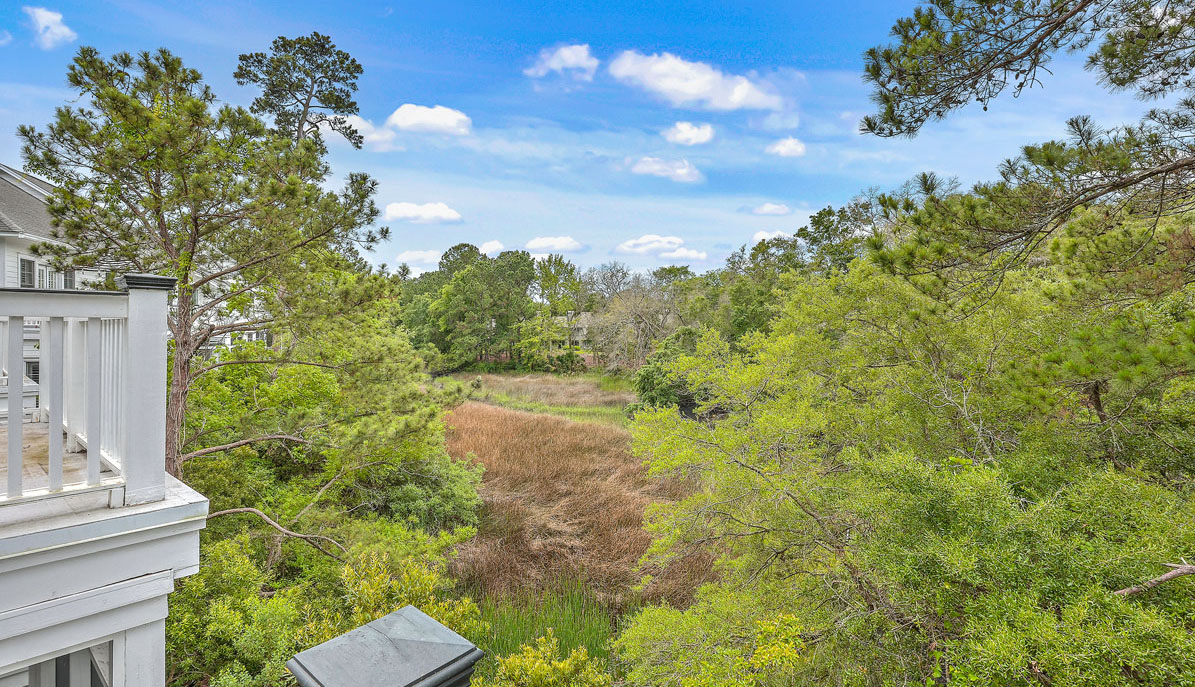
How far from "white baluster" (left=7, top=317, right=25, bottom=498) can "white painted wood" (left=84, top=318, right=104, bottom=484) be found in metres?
0.17

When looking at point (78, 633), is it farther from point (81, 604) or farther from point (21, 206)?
point (21, 206)

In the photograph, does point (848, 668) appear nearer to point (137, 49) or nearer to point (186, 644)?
point (186, 644)

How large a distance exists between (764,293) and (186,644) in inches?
753

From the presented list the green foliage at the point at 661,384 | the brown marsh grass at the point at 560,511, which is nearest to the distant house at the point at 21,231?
the brown marsh grass at the point at 560,511

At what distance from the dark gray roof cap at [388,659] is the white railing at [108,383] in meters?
1.23

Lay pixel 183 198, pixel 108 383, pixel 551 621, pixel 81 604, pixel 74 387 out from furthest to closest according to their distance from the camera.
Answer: pixel 551 621
pixel 183 198
pixel 74 387
pixel 108 383
pixel 81 604

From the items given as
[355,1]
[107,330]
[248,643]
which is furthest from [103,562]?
[355,1]

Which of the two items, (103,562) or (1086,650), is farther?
(103,562)

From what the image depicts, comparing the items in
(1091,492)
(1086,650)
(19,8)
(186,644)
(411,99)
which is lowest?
(186,644)

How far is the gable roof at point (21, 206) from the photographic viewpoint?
11.6m

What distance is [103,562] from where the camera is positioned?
6.02ft

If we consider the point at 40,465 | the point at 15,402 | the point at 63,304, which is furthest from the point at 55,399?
the point at 40,465

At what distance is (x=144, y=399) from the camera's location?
6.40 feet

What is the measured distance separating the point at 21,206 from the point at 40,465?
680 inches
